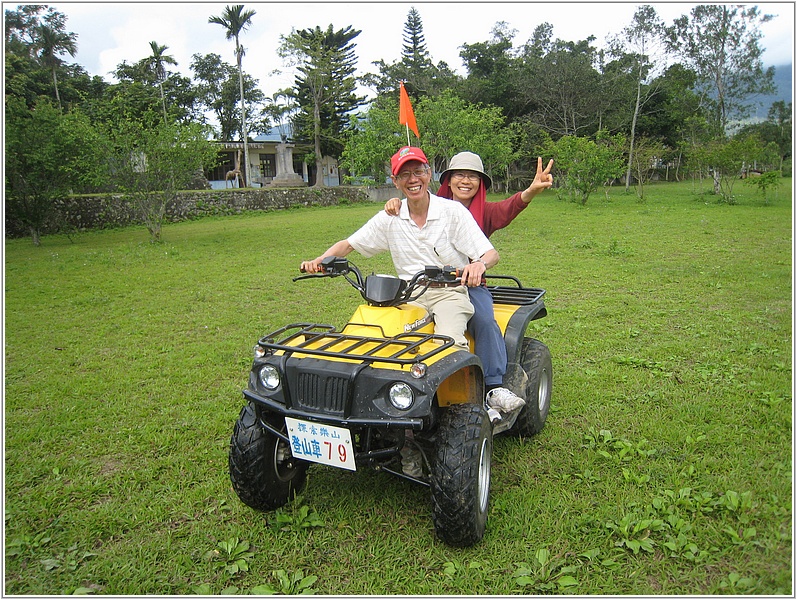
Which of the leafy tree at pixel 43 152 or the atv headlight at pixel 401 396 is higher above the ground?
the leafy tree at pixel 43 152

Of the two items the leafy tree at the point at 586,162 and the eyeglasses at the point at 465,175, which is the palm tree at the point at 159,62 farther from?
the eyeglasses at the point at 465,175

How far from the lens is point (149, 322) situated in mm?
7188

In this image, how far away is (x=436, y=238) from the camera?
341cm

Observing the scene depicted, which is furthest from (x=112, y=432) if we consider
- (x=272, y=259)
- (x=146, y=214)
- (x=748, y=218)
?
(x=748, y=218)

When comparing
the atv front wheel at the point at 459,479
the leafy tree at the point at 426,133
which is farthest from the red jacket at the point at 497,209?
the leafy tree at the point at 426,133

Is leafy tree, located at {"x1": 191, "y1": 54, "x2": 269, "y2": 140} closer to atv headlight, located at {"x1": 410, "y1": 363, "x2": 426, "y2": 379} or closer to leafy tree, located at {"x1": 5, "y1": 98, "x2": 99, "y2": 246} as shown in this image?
leafy tree, located at {"x1": 5, "y1": 98, "x2": 99, "y2": 246}

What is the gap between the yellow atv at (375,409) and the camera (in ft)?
8.48

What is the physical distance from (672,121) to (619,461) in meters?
38.6

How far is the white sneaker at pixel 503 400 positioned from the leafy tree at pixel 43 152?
14131 millimetres

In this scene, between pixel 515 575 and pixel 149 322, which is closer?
pixel 515 575

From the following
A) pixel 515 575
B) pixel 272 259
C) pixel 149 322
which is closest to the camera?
pixel 515 575

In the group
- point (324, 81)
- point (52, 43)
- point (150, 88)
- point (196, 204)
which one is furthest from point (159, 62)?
point (196, 204)

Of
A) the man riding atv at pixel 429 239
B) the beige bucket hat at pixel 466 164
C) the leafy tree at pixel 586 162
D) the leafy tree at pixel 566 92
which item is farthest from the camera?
the leafy tree at pixel 566 92

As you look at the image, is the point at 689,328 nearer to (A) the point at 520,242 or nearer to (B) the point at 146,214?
(A) the point at 520,242
